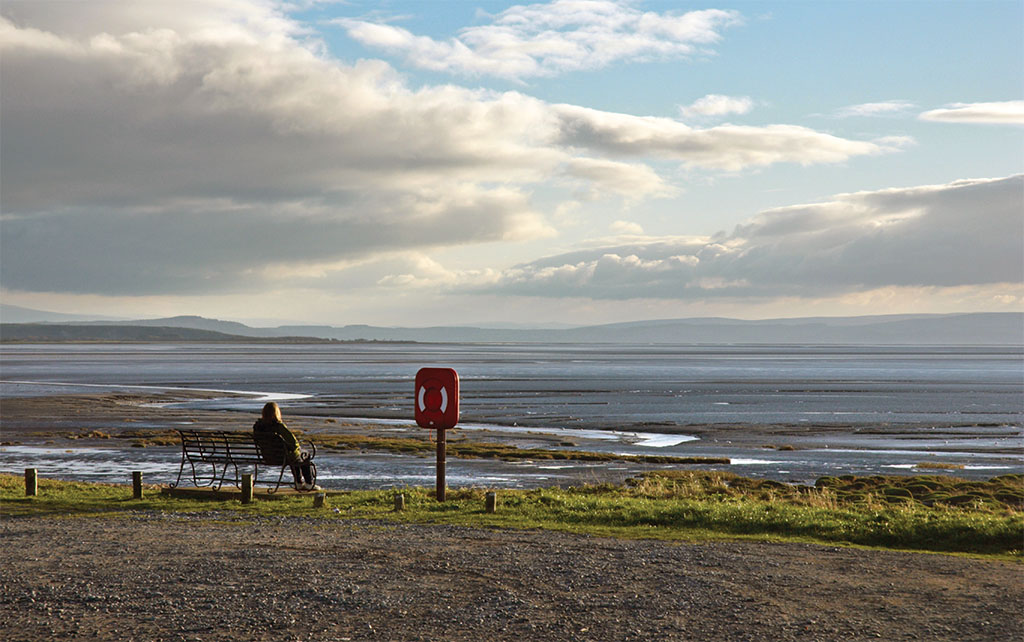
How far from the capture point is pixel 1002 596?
439 inches

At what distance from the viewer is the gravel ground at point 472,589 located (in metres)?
9.43

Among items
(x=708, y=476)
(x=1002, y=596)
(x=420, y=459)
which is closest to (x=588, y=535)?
(x=1002, y=596)

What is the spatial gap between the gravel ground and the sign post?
4.05 m

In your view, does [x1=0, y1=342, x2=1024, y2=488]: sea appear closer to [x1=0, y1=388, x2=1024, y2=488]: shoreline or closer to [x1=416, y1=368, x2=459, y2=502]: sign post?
[x1=0, y1=388, x2=1024, y2=488]: shoreline

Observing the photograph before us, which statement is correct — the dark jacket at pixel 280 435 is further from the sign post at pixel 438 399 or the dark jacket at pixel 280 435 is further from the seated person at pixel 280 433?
the sign post at pixel 438 399

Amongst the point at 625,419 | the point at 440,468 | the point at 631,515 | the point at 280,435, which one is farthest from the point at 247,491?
the point at 625,419

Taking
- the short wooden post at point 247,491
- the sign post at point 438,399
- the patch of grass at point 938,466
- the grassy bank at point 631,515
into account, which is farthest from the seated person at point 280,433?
the patch of grass at point 938,466

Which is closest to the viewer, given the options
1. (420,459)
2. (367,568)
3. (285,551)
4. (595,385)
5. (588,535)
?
(367,568)

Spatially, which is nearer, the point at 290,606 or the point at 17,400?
the point at 290,606

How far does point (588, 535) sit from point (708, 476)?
80.2ft

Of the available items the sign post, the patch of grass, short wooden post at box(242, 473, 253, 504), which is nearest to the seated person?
short wooden post at box(242, 473, 253, 504)

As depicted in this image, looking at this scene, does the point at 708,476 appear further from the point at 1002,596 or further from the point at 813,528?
the point at 1002,596

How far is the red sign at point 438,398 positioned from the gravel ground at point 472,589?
160 inches

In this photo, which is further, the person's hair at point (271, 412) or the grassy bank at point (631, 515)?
the person's hair at point (271, 412)
